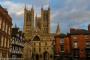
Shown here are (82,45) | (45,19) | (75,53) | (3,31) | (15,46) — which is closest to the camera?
(3,31)

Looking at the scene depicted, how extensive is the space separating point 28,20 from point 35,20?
11.1 meters

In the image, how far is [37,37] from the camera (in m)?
116

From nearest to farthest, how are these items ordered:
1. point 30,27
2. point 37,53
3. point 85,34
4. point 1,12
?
point 1,12
point 85,34
point 37,53
point 30,27

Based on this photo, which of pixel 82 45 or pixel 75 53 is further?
pixel 75 53

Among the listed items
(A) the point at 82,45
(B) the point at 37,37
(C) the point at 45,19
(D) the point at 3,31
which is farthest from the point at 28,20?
(D) the point at 3,31

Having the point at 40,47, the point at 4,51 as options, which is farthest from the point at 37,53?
the point at 4,51

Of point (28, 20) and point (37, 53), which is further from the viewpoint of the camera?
point (28, 20)

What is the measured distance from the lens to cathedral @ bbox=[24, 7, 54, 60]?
98500 mm

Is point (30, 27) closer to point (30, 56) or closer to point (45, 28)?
point (45, 28)

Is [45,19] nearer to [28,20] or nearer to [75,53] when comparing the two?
[28,20]

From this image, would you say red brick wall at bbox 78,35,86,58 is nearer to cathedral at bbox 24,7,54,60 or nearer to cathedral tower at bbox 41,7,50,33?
cathedral at bbox 24,7,54,60

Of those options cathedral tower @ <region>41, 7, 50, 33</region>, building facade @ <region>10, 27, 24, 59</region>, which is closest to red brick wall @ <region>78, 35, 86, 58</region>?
building facade @ <region>10, 27, 24, 59</region>

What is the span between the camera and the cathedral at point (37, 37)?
9850cm

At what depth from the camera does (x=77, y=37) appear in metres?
55.5
